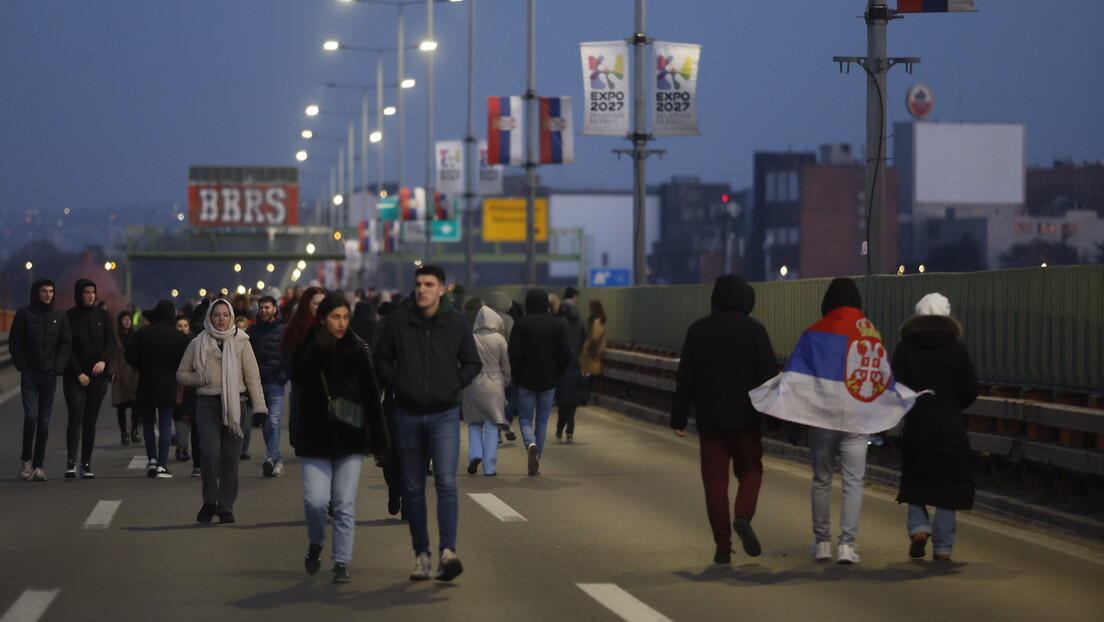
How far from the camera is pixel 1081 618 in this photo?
862cm

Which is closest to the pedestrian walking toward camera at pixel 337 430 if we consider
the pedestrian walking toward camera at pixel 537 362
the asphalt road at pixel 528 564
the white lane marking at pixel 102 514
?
the asphalt road at pixel 528 564

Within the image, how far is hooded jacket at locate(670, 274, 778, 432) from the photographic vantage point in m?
10.5

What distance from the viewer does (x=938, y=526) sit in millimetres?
10586

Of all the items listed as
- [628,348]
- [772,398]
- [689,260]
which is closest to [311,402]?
[772,398]

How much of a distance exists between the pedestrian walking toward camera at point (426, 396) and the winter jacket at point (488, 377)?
6.12 metres

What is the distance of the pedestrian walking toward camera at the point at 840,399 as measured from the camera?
10531 millimetres

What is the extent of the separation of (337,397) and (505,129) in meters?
26.3

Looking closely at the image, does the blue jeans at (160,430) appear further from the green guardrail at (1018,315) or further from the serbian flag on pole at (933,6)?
the serbian flag on pole at (933,6)

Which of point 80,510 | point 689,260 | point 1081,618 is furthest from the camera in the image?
point 689,260

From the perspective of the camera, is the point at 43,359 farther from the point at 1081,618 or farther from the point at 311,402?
the point at 1081,618

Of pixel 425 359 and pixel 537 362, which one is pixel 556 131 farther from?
pixel 425 359

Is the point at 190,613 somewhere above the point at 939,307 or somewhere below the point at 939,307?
below

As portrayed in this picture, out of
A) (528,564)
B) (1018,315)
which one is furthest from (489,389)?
(528,564)

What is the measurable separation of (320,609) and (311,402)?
4.95 ft
